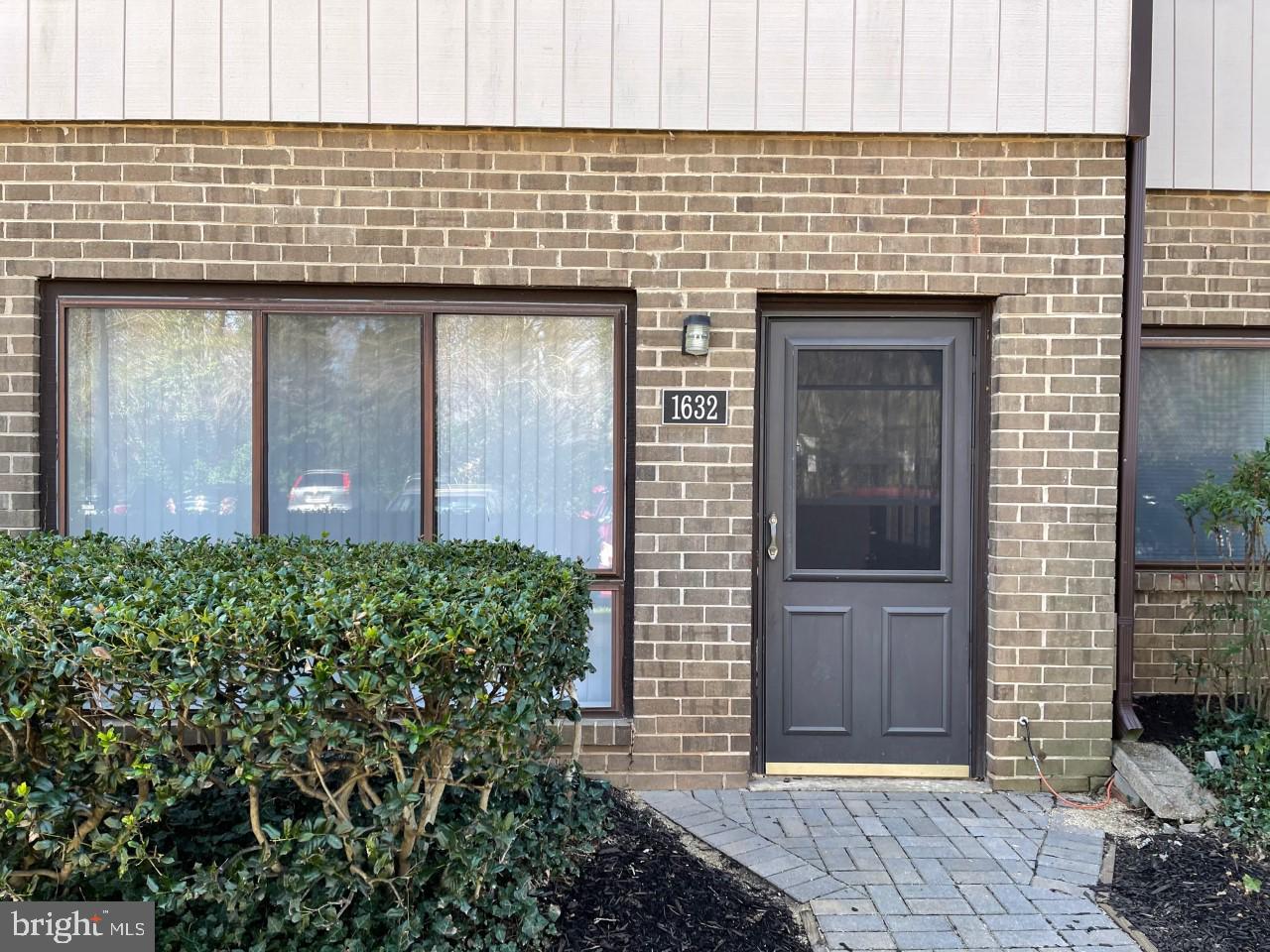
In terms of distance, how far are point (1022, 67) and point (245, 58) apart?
3886mm

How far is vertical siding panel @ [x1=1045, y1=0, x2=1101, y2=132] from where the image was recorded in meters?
4.75

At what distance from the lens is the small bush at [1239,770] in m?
4.21

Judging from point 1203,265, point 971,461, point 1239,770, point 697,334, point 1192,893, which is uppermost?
point 1203,265

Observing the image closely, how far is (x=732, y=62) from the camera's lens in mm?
4766

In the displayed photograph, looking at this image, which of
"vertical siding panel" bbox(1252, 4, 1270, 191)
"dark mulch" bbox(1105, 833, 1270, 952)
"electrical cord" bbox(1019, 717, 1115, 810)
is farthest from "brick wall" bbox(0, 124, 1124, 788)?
"vertical siding panel" bbox(1252, 4, 1270, 191)

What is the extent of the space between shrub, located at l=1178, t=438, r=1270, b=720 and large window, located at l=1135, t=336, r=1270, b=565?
1.68 feet

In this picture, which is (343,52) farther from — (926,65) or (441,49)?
(926,65)

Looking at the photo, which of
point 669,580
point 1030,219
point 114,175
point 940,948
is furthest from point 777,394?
point 114,175

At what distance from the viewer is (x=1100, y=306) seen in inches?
191

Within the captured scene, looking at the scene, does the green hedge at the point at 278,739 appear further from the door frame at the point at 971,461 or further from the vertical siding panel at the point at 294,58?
the vertical siding panel at the point at 294,58

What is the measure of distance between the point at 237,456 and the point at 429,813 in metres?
2.81

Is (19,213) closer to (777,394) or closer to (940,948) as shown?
(777,394)

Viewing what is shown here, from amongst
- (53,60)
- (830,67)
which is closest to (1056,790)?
(830,67)

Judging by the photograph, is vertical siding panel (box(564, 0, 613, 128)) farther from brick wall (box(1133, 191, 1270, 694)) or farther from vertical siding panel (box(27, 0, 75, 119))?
brick wall (box(1133, 191, 1270, 694))
